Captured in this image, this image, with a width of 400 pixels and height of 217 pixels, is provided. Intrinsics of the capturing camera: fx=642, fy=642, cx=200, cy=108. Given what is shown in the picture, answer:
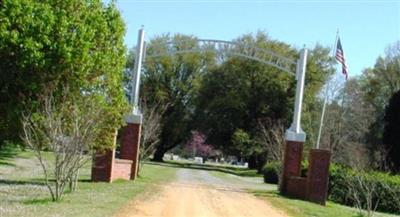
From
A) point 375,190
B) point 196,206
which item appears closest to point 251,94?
point 375,190

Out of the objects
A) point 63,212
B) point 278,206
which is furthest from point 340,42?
point 63,212

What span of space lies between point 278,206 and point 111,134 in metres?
6.99

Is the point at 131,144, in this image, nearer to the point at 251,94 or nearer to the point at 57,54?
the point at 57,54

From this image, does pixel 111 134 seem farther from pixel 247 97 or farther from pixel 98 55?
pixel 247 97

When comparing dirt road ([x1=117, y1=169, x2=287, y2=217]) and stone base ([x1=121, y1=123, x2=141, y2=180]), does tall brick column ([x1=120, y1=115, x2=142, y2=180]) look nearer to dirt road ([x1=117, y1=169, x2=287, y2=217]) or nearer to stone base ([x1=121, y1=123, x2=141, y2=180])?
stone base ([x1=121, y1=123, x2=141, y2=180])

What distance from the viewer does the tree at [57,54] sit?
2002 centimetres

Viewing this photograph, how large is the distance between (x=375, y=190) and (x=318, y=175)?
422 cm

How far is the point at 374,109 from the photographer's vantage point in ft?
228

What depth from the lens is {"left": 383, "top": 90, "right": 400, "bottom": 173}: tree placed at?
161ft

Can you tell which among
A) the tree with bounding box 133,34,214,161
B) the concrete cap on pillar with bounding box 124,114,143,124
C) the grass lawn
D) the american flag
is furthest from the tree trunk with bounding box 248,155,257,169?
the grass lawn

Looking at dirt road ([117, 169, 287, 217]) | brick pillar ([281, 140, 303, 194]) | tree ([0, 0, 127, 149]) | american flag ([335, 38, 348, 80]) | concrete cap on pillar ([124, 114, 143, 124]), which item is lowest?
dirt road ([117, 169, 287, 217])

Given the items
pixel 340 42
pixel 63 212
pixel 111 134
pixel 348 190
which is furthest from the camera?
pixel 340 42

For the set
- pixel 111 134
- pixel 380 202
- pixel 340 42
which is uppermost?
pixel 340 42

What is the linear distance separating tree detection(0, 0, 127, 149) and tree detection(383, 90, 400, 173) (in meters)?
31.3
